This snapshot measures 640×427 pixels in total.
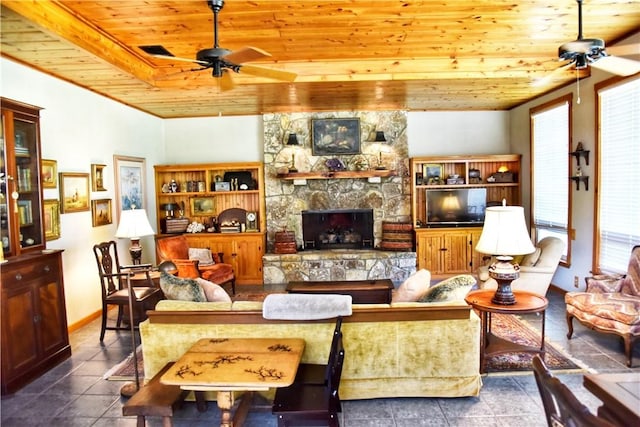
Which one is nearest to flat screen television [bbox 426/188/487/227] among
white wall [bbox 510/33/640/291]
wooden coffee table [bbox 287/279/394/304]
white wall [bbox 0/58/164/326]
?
white wall [bbox 510/33/640/291]

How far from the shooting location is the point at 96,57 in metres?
3.95

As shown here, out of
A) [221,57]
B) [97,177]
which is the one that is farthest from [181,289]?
[97,177]

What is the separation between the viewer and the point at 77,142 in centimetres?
509

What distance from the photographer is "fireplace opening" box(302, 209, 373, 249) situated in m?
7.40

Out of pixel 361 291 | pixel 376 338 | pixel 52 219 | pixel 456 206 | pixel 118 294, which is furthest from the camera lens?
pixel 456 206

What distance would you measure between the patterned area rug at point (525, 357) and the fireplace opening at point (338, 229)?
3.19 metres

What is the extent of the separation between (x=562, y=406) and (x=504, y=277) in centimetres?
228

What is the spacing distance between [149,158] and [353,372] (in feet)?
18.2

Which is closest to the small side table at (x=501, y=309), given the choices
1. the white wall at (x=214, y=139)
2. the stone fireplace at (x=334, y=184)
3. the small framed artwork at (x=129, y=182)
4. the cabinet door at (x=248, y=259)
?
the stone fireplace at (x=334, y=184)

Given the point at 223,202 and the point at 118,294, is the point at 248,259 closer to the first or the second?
the point at 223,202

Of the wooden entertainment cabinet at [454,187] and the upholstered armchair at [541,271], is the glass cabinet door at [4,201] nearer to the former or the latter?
the upholstered armchair at [541,271]

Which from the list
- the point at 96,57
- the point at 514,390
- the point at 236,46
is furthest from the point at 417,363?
the point at 96,57

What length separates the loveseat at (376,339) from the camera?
9.73ft

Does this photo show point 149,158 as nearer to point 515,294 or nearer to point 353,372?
point 353,372
